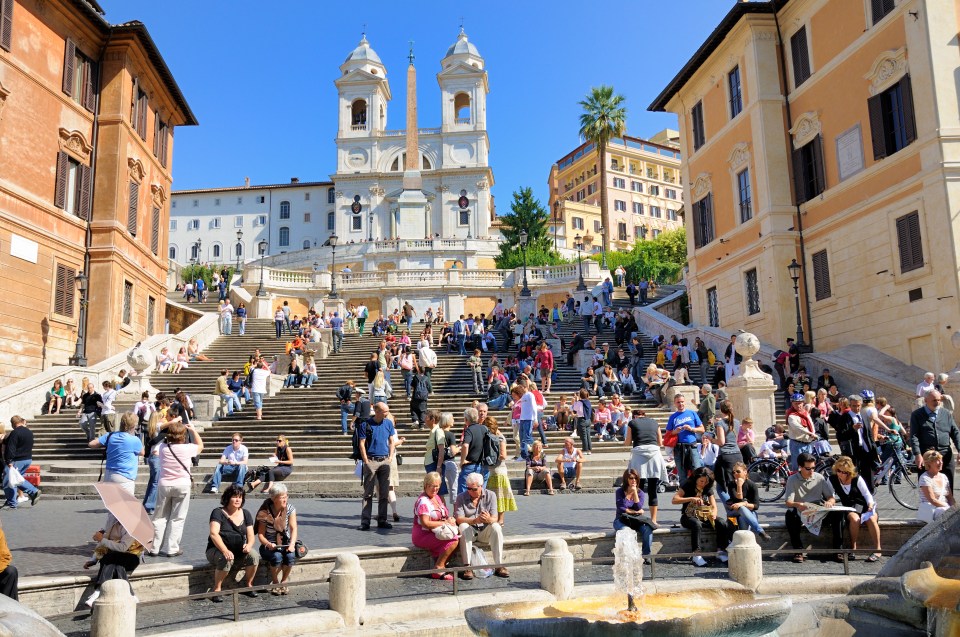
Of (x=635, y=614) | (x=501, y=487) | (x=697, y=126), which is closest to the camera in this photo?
(x=635, y=614)

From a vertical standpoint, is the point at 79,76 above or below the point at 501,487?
above

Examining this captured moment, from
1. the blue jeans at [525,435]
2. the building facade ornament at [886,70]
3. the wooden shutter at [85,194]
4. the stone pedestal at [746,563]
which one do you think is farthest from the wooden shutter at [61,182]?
the building facade ornament at [886,70]

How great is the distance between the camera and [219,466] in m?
13.7

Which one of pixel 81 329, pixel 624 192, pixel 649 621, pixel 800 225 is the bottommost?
pixel 649 621

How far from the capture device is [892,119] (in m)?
20.3

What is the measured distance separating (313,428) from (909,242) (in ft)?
51.5

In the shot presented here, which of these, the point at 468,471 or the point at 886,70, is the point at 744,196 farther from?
the point at 468,471

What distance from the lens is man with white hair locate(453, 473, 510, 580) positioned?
28.0ft

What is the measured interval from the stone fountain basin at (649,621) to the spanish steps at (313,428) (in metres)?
7.65

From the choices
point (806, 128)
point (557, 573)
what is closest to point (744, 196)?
point (806, 128)

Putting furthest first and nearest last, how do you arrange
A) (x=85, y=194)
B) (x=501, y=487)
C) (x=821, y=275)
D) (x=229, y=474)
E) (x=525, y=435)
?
(x=85, y=194) < (x=821, y=275) < (x=525, y=435) < (x=229, y=474) < (x=501, y=487)

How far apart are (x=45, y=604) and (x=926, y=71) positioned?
21085 millimetres

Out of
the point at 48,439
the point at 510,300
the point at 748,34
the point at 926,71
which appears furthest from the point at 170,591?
the point at 510,300

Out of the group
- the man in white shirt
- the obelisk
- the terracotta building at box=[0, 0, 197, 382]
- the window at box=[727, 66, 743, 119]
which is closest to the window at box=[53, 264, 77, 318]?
the terracotta building at box=[0, 0, 197, 382]
